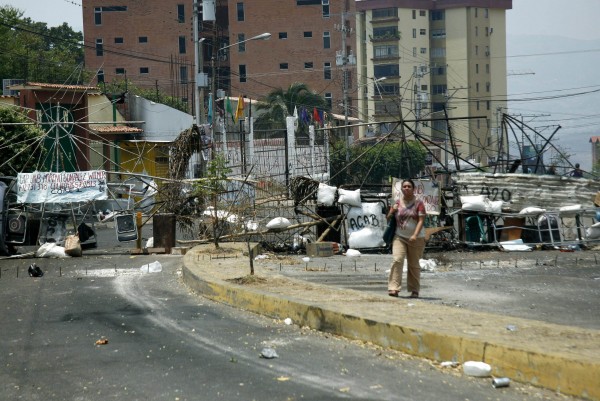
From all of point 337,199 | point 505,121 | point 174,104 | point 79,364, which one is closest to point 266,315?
point 79,364

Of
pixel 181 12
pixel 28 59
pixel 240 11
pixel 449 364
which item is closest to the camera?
pixel 449 364

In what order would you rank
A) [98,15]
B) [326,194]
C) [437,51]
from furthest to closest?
1. [437,51]
2. [98,15]
3. [326,194]

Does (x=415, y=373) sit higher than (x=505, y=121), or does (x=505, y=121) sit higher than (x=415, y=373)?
(x=505, y=121)

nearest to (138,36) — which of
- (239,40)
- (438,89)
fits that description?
(239,40)

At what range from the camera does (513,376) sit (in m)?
6.73

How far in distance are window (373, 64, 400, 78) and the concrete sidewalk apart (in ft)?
307

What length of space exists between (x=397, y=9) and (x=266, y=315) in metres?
98.3

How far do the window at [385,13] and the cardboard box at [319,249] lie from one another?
88.5 meters

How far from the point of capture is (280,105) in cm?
6178

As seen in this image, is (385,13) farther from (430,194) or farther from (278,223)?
(278,223)

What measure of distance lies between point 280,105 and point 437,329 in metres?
54.6

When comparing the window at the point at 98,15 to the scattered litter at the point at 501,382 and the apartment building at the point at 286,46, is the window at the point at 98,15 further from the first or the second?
the scattered litter at the point at 501,382

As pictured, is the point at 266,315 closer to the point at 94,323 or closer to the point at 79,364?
the point at 94,323

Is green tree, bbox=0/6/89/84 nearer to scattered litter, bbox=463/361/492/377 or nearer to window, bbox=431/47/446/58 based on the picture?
window, bbox=431/47/446/58
